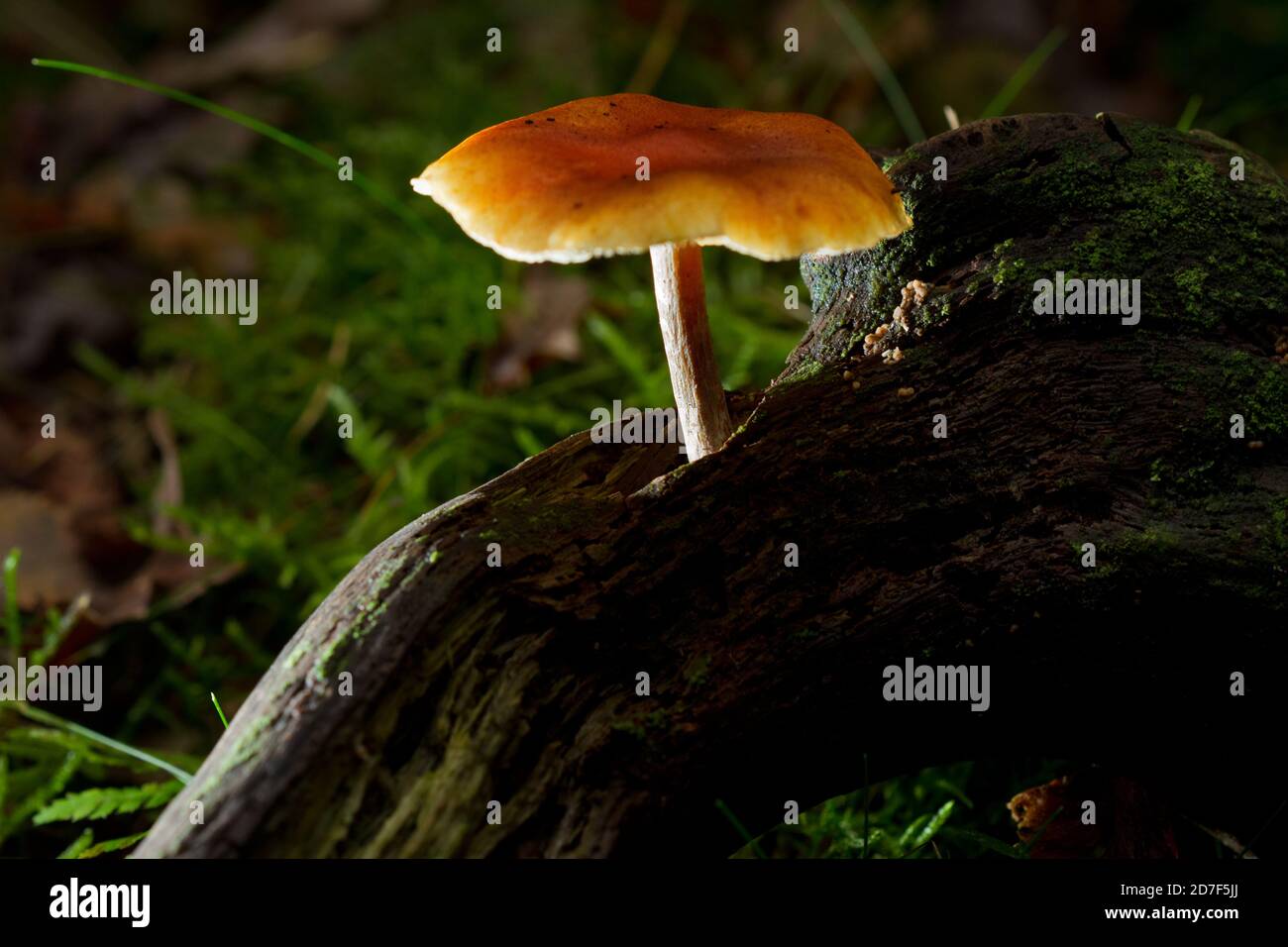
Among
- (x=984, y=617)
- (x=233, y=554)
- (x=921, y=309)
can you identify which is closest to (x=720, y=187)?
(x=921, y=309)

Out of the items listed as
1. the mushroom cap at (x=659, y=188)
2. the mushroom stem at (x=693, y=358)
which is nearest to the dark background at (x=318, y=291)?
the mushroom stem at (x=693, y=358)

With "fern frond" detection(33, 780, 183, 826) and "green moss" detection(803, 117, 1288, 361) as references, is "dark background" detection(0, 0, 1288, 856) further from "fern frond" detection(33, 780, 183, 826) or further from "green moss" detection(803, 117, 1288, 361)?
"green moss" detection(803, 117, 1288, 361)

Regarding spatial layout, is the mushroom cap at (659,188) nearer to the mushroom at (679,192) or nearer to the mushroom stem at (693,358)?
the mushroom at (679,192)

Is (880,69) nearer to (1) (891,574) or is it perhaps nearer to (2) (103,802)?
(1) (891,574)

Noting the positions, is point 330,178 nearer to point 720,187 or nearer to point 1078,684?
point 720,187

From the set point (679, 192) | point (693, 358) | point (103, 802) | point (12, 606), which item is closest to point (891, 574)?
point (693, 358)

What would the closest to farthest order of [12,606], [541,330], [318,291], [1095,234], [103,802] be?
1. [1095,234]
2. [103,802]
3. [12,606]
4. [541,330]
5. [318,291]

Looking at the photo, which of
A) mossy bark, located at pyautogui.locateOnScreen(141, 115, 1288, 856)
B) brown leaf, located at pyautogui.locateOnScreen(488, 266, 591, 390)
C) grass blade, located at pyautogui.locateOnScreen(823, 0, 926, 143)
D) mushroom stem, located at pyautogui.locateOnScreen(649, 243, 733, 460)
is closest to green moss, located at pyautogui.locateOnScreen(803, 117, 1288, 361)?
mossy bark, located at pyautogui.locateOnScreen(141, 115, 1288, 856)
